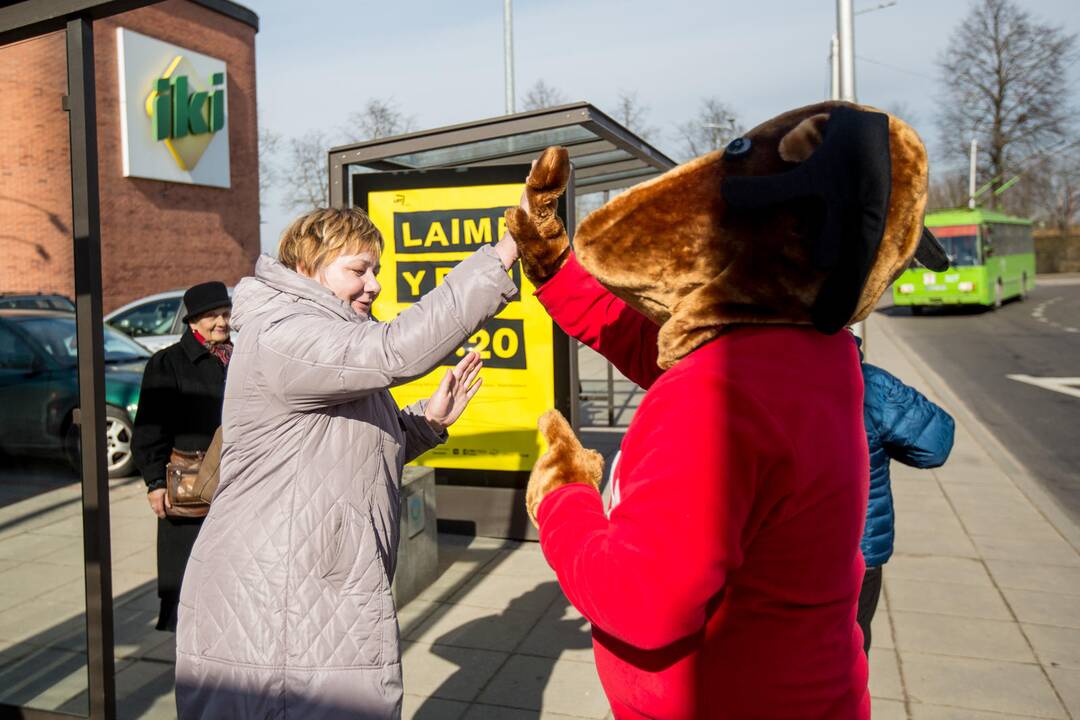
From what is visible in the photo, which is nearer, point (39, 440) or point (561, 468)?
point (561, 468)

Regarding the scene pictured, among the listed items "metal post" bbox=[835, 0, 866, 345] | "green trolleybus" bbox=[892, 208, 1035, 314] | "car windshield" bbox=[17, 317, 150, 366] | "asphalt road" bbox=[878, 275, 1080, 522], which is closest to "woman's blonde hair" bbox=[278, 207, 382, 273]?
"car windshield" bbox=[17, 317, 150, 366]

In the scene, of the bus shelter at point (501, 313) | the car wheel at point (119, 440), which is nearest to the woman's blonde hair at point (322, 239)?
the bus shelter at point (501, 313)

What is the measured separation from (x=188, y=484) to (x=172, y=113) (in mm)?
23537

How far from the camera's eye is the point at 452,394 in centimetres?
251

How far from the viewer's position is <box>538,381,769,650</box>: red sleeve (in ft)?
4.07

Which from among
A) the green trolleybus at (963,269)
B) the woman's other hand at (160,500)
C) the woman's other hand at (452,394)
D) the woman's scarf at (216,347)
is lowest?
the woman's other hand at (160,500)

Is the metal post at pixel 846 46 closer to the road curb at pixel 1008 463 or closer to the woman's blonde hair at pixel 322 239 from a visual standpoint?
the road curb at pixel 1008 463

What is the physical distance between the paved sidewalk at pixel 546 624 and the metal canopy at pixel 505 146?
2582mm

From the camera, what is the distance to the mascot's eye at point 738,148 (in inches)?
54.4

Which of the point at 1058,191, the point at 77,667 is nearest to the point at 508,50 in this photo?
the point at 77,667

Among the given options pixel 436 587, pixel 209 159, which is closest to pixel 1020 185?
pixel 209 159

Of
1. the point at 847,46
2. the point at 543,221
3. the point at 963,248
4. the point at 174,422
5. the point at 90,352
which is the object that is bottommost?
the point at 174,422

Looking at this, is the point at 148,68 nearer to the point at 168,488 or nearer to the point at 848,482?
the point at 168,488

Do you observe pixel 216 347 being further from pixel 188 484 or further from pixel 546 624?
pixel 546 624
